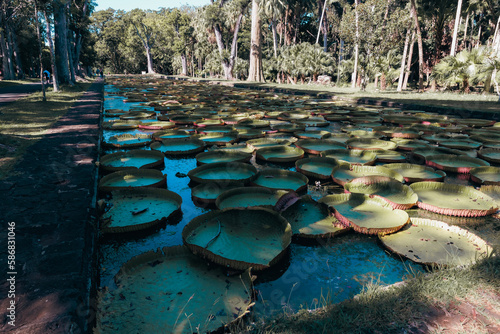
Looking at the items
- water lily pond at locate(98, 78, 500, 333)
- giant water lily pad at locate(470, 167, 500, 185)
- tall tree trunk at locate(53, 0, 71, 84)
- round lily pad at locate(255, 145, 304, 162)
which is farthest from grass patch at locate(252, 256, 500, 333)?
tall tree trunk at locate(53, 0, 71, 84)

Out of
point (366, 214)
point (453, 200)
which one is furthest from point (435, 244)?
point (453, 200)

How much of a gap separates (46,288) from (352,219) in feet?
7.17

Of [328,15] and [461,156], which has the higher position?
[328,15]

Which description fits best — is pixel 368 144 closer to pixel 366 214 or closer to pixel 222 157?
pixel 222 157

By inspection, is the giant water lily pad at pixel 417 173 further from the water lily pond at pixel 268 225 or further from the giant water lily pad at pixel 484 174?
the giant water lily pad at pixel 484 174

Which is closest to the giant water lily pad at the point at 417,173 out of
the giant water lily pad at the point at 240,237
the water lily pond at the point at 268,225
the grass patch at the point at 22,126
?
the water lily pond at the point at 268,225

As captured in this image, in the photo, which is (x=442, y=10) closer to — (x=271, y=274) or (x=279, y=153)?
(x=279, y=153)

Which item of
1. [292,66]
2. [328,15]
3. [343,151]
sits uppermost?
[328,15]

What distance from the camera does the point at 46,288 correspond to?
A: 1.43 meters

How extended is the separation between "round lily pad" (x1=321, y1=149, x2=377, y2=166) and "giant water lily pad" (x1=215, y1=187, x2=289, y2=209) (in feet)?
5.46

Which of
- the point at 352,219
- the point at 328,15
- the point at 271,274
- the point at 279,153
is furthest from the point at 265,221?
the point at 328,15

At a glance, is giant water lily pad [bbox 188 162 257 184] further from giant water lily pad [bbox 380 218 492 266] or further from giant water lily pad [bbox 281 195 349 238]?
giant water lily pad [bbox 380 218 492 266]

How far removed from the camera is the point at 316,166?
400 centimetres

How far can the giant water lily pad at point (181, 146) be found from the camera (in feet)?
15.5
